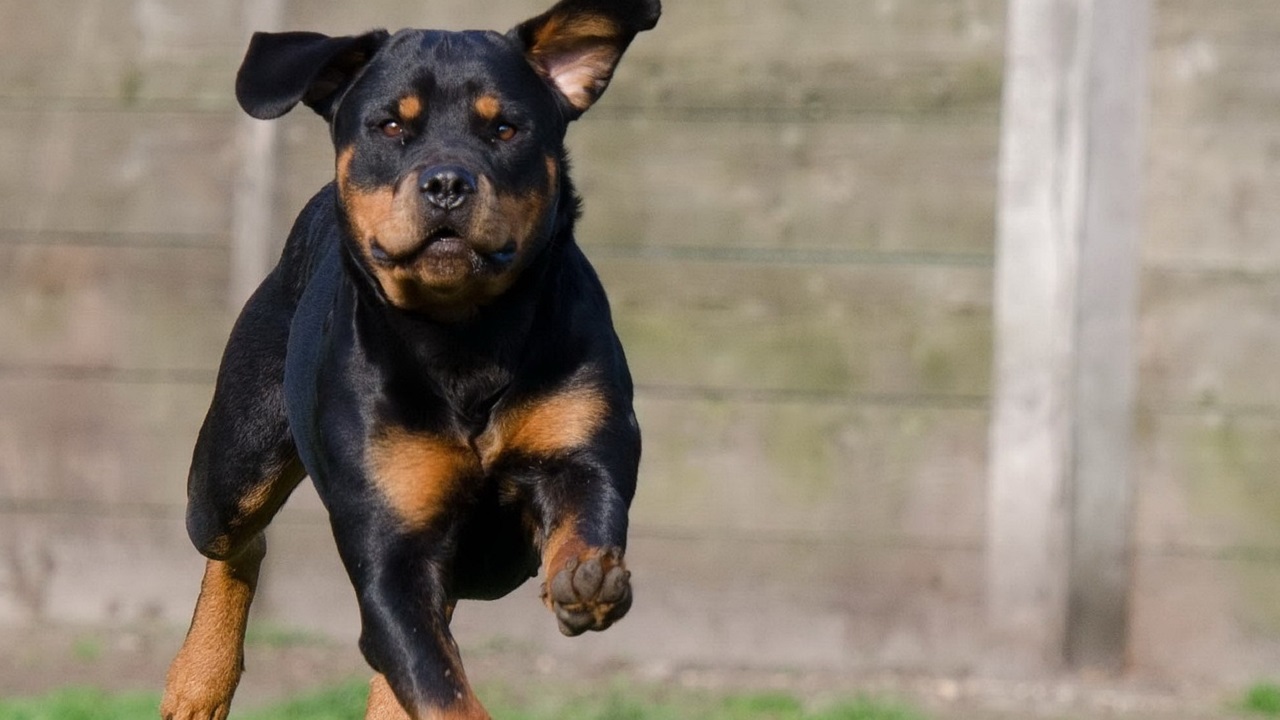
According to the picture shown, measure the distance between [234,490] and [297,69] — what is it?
3.86 feet

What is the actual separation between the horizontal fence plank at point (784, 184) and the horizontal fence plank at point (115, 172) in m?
0.41

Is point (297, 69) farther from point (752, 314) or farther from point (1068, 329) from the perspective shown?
point (1068, 329)

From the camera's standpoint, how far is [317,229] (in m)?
4.56

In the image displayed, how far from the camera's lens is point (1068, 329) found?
22.0 feet

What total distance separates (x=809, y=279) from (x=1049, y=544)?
118 cm

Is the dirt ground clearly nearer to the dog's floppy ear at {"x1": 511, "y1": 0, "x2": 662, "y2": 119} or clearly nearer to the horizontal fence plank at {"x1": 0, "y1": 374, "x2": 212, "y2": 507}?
the horizontal fence plank at {"x1": 0, "y1": 374, "x2": 212, "y2": 507}

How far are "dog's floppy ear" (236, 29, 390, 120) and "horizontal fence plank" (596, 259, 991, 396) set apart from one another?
2974 mm

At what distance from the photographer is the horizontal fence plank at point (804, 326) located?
6.81 meters

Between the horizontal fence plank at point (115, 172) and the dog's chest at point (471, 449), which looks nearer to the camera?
the dog's chest at point (471, 449)

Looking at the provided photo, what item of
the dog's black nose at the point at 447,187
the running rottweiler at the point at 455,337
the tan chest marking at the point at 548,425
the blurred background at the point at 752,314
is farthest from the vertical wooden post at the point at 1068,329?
the dog's black nose at the point at 447,187

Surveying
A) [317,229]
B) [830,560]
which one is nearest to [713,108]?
[830,560]

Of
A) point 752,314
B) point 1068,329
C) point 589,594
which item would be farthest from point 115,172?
point 589,594

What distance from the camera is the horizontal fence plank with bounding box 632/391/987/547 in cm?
681

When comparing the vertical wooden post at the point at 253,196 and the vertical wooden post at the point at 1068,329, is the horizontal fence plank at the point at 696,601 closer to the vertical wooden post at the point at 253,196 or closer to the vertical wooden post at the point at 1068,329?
the vertical wooden post at the point at 1068,329
